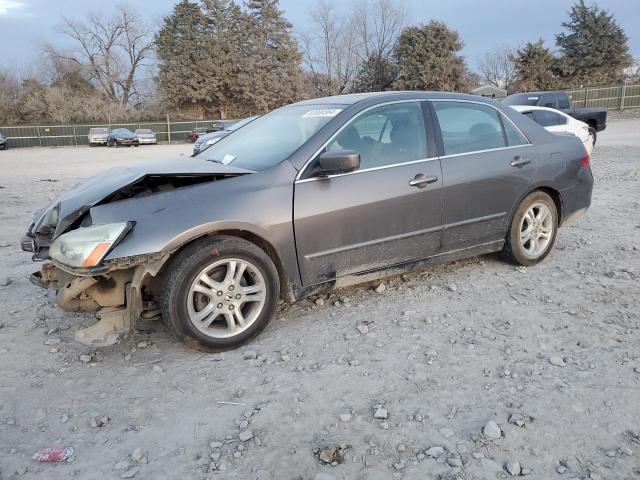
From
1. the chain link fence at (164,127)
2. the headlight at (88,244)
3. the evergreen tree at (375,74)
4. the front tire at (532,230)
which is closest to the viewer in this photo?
the headlight at (88,244)

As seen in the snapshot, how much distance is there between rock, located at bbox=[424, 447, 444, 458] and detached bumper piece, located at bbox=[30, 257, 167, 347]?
6.04 feet

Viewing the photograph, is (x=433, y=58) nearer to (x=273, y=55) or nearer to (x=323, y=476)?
(x=273, y=55)

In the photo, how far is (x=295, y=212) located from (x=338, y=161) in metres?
0.44

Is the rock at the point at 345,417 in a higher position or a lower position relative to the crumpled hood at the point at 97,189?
lower

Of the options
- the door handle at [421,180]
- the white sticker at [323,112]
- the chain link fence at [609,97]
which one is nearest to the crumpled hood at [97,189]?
the white sticker at [323,112]

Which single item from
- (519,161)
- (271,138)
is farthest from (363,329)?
(519,161)

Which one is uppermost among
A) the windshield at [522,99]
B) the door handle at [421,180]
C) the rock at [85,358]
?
the windshield at [522,99]

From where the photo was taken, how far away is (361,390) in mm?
2857

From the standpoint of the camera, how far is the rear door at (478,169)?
416cm

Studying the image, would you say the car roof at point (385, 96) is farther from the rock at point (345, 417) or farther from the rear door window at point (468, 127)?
the rock at point (345, 417)

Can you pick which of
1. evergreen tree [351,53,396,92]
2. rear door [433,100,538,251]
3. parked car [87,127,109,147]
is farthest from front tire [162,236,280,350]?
evergreen tree [351,53,396,92]

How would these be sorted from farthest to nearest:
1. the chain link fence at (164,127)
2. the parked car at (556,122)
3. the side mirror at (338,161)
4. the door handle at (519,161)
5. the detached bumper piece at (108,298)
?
the chain link fence at (164,127) < the parked car at (556,122) < the door handle at (519,161) < the side mirror at (338,161) < the detached bumper piece at (108,298)

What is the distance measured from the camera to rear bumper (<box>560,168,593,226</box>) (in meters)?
4.87

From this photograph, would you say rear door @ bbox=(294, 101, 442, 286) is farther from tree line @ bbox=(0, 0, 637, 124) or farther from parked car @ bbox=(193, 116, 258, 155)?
tree line @ bbox=(0, 0, 637, 124)
